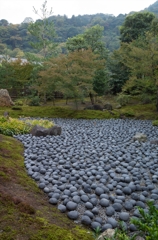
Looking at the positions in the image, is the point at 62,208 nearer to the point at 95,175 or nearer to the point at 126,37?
the point at 95,175

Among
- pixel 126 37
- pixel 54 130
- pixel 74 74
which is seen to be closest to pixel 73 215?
pixel 54 130

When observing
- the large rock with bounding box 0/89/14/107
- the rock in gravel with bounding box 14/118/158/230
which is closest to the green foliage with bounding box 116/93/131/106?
the large rock with bounding box 0/89/14/107

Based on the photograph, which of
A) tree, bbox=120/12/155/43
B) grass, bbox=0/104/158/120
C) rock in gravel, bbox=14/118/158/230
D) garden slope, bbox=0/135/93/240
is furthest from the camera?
tree, bbox=120/12/155/43

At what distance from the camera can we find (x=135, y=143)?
592 cm

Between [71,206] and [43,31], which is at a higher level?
[43,31]

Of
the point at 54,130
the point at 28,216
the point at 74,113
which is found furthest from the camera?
the point at 74,113

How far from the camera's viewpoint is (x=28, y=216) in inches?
86.4

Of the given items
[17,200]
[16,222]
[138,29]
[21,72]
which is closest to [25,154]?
[17,200]

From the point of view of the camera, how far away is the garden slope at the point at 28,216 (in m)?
1.93

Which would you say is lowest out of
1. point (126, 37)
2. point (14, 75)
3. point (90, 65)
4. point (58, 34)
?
point (14, 75)

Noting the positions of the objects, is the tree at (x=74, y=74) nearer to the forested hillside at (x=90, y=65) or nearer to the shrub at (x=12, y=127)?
the forested hillside at (x=90, y=65)

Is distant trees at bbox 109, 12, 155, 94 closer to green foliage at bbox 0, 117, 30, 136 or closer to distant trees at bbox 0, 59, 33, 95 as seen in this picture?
distant trees at bbox 0, 59, 33, 95

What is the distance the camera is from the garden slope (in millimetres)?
1935

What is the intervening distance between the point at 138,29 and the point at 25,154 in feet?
61.6
